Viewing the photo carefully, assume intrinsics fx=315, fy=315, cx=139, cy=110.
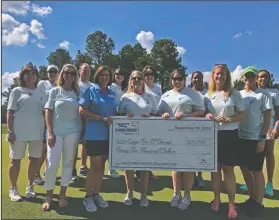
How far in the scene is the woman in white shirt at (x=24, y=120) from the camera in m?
5.01

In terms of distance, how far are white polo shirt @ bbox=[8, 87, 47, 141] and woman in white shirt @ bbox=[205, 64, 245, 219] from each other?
2.73m

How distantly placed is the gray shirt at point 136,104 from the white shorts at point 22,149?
1.56 meters

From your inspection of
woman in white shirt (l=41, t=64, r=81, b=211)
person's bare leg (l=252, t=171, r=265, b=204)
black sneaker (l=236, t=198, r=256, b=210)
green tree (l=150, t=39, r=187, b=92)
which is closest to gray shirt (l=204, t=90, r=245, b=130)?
person's bare leg (l=252, t=171, r=265, b=204)

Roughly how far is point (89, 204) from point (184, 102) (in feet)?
6.93

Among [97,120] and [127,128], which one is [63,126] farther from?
[127,128]

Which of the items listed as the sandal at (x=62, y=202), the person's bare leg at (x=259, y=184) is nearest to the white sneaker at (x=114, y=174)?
the sandal at (x=62, y=202)

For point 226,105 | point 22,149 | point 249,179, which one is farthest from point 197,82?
point 22,149

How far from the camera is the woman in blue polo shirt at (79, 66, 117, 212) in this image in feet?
15.4

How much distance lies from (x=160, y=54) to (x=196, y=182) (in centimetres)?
3942

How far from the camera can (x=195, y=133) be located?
477 centimetres

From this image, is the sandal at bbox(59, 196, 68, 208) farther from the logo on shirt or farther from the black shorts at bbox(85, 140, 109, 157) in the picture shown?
the logo on shirt

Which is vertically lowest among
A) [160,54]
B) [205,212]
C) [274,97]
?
[205,212]

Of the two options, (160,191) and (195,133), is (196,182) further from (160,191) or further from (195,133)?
(195,133)

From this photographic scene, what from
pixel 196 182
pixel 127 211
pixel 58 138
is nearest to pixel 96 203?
pixel 127 211
